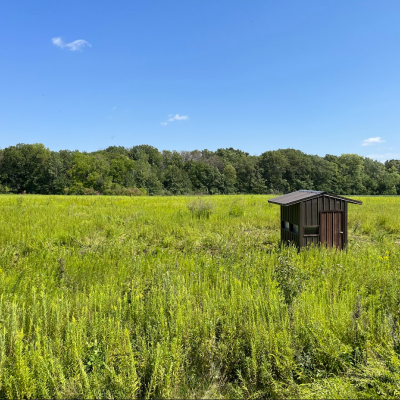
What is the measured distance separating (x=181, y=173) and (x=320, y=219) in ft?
195

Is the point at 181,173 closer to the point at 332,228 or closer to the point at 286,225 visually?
the point at 286,225

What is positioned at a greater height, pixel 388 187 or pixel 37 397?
pixel 388 187

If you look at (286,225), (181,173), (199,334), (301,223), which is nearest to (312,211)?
(301,223)

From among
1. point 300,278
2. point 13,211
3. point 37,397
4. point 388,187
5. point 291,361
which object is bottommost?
point 37,397

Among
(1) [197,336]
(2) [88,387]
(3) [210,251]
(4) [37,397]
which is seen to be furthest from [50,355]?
(3) [210,251]

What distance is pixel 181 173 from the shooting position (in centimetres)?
6538

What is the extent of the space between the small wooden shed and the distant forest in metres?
42.1

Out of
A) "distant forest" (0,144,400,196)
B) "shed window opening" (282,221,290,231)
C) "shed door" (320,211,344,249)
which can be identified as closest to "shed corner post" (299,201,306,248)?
"shed door" (320,211,344,249)

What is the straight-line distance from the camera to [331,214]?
722 centimetres

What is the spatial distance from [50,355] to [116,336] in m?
0.65

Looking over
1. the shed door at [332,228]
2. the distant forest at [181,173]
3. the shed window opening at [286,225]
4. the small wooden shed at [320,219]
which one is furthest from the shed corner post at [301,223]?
the distant forest at [181,173]

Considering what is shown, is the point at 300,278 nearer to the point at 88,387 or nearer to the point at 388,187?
the point at 88,387

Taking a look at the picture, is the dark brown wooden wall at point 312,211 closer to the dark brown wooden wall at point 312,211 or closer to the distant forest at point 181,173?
the dark brown wooden wall at point 312,211

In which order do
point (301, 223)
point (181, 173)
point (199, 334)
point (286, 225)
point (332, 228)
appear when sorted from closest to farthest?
point (199, 334) < point (301, 223) < point (332, 228) < point (286, 225) < point (181, 173)
